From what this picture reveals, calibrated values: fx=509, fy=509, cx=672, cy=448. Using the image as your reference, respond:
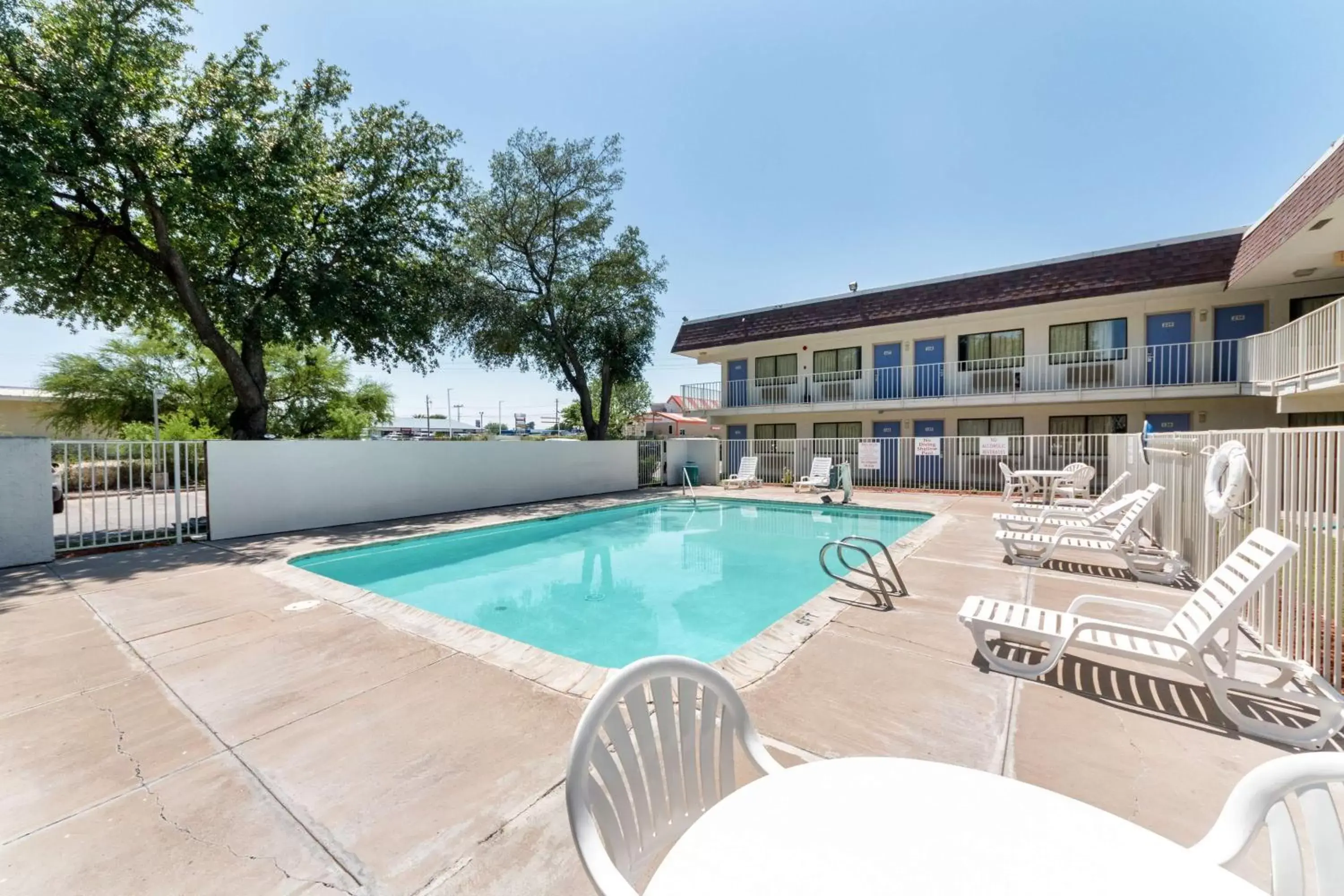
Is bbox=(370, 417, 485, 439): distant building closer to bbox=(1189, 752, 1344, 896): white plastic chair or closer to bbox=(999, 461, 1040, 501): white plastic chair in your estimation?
bbox=(999, 461, 1040, 501): white plastic chair

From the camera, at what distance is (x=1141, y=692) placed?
3127mm

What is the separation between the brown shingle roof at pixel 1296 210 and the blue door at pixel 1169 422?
3865 mm

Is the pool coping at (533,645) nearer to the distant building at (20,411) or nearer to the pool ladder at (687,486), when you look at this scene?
the pool ladder at (687,486)

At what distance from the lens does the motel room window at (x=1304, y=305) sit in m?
12.8

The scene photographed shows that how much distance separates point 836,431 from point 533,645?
56.3ft

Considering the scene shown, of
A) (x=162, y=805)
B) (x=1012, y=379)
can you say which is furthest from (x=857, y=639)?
(x=1012, y=379)

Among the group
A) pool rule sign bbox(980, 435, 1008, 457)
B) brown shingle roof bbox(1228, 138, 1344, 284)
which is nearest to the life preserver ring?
brown shingle roof bbox(1228, 138, 1344, 284)

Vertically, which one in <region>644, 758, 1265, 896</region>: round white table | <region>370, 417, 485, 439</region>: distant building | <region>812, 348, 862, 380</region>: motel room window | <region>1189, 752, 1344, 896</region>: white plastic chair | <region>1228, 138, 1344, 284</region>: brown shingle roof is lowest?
<region>644, 758, 1265, 896</region>: round white table

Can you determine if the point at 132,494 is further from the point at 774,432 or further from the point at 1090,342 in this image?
the point at 1090,342

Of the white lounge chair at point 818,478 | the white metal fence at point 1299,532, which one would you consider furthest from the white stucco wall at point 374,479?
the white metal fence at point 1299,532

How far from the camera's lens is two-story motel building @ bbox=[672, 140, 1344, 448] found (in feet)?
35.9

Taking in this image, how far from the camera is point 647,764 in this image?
1.45 meters

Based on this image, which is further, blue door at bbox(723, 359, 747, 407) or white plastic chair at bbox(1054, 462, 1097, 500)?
blue door at bbox(723, 359, 747, 407)

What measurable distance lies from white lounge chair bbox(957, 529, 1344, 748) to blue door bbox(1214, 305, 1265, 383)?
14.7 metres
